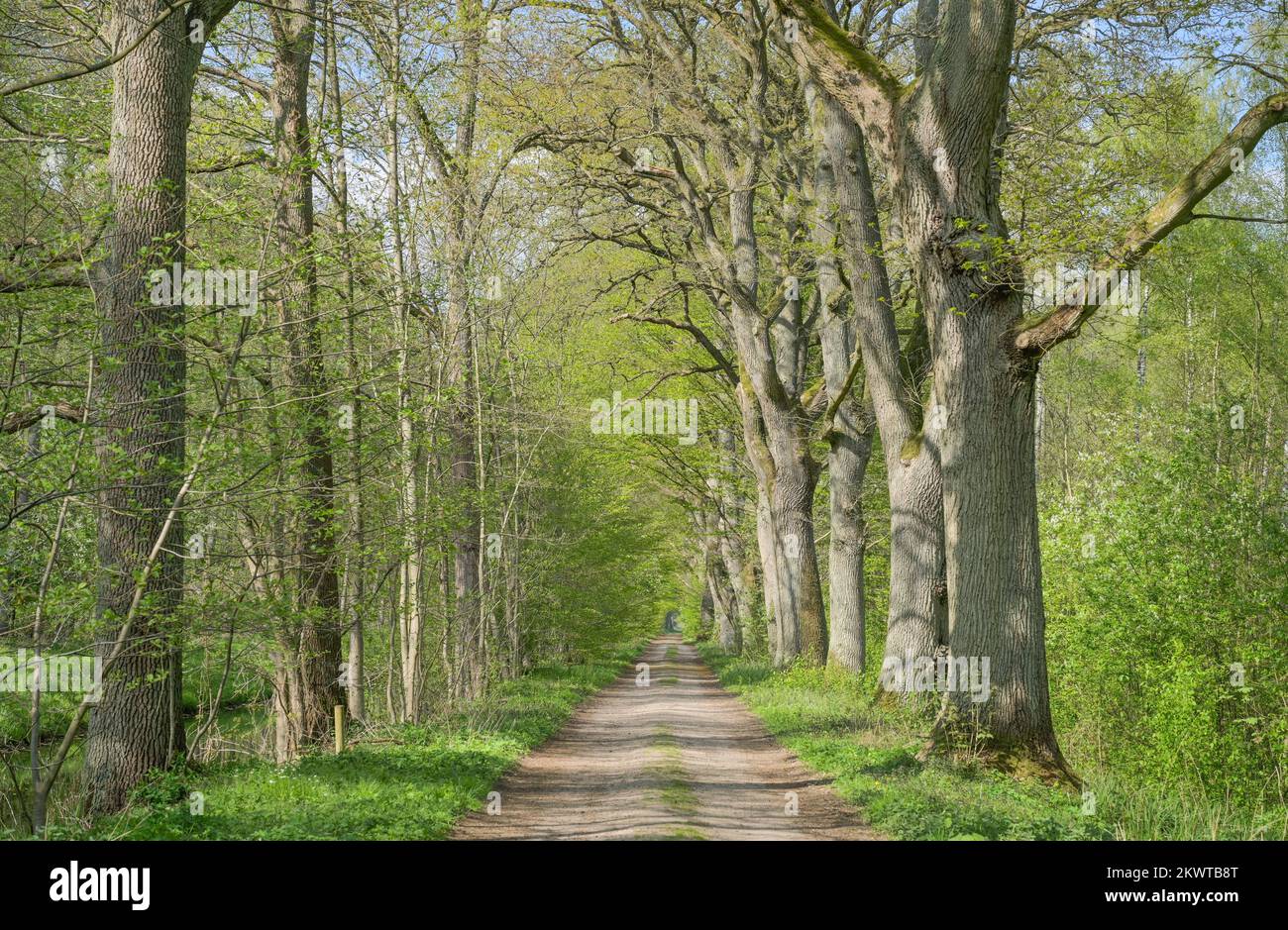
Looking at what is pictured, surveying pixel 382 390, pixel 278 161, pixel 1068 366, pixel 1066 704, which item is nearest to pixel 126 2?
pixel 278 161

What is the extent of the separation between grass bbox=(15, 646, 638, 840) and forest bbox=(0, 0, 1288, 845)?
69 mm

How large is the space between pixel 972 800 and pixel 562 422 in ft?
36.0

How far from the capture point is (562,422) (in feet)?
60.4

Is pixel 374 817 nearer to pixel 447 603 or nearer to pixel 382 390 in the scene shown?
pixel 382 390

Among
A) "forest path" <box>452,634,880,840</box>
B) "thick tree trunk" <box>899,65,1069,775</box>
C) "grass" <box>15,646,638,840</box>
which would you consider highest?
"thick tree trunk" <box>899,65,1069,775</box>

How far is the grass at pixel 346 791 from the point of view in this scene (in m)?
7.89

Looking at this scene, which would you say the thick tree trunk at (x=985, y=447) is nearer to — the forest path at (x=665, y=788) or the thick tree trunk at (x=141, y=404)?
the forest path at (x=665, y=788)

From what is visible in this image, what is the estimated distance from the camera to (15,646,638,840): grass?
789cm

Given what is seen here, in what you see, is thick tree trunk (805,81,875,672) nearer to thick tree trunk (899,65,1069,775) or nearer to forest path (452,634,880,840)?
forest path (452,634,880,840)

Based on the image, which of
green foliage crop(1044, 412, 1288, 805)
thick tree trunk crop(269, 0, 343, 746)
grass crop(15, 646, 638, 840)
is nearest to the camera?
grass crop(15, 646, 638, 840)

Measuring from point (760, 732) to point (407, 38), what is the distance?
10.5 meters

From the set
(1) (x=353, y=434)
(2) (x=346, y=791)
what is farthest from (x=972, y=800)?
(1) (x=353, y=434)

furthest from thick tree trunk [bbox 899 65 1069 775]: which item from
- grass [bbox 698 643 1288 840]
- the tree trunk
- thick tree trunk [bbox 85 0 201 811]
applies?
thick tree trunk [bbox 85 0 201 811]

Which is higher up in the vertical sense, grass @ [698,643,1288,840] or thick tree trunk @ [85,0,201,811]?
thick tree trunk @ [85,0,201,811]
